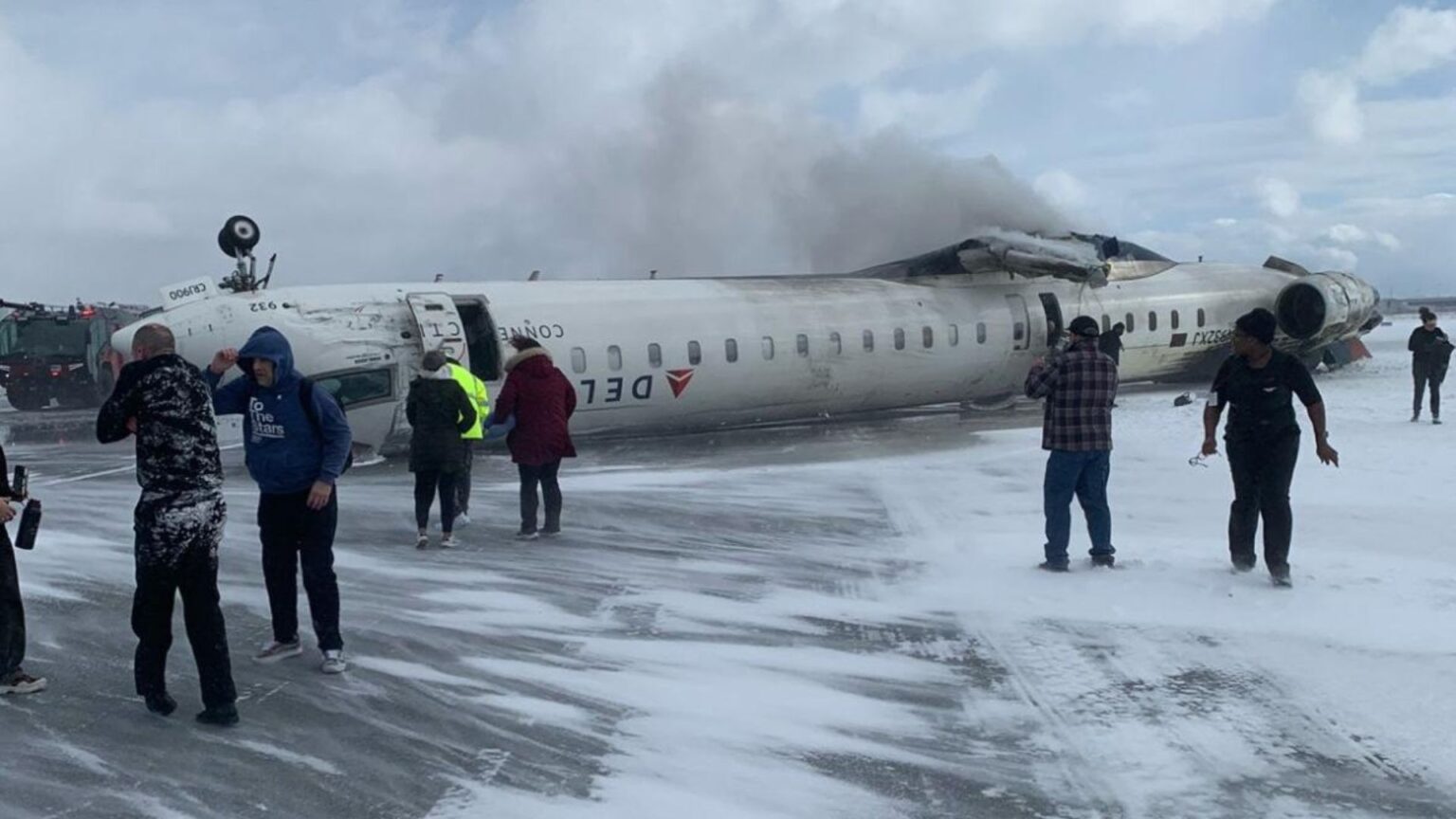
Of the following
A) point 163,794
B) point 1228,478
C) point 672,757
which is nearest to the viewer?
point 163,794

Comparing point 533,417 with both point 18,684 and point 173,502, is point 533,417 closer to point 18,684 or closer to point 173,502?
point 18,684

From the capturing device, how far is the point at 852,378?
1886 cm

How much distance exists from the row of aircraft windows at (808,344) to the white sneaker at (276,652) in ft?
32.1

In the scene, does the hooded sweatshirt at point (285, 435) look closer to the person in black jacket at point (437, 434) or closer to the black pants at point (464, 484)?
the person in black jacket at point (437, 434)

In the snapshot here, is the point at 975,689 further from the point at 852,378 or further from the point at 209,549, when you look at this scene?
the point at 852,378

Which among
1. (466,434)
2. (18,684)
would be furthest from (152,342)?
(466,434)

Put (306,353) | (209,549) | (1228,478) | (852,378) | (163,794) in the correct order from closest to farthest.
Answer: (163,794), (209,549), (1228,478), (306,353), (852,378)

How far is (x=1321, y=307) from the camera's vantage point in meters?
23.0

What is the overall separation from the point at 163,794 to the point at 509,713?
5.09 ft

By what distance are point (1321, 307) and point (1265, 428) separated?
1706cm

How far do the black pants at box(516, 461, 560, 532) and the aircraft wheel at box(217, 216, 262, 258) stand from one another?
8954 mm

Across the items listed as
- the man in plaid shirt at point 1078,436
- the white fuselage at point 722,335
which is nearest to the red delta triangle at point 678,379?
the white fuselage at point 722,335

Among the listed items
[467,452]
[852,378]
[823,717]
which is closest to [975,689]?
[823,717]

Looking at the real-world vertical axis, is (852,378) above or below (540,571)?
above
